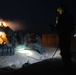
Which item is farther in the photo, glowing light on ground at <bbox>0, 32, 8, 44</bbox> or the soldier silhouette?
glowing light on ground at <bbox>0, 32, 8, 44</bbox>

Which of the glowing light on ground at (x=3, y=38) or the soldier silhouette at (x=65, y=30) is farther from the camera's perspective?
the glowing light on ground at (x=3, y=38)

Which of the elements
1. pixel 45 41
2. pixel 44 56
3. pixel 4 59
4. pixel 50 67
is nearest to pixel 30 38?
pixel 45 41

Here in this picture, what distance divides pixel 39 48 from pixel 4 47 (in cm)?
467

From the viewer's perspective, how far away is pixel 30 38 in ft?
101

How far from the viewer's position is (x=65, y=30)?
340 inches

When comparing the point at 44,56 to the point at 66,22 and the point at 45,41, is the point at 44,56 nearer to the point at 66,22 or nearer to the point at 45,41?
the point at 45,41

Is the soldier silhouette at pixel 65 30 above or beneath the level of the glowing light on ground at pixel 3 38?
above

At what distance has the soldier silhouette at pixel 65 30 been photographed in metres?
8.56

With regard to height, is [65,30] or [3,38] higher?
[65,30]

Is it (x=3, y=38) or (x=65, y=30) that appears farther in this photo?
(x=3, y=38)

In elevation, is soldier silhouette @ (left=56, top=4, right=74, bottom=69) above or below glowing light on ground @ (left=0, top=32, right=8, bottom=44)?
above

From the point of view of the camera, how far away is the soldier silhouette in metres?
8.56

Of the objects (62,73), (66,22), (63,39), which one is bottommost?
(62,73)

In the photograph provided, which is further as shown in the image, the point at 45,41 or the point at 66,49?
the point at 45,41
